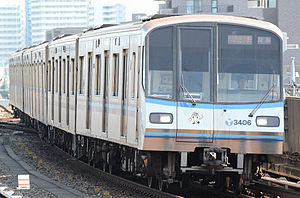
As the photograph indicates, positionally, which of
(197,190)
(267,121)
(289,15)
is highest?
(289,15)

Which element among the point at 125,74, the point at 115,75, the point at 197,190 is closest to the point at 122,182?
the point at 197,190

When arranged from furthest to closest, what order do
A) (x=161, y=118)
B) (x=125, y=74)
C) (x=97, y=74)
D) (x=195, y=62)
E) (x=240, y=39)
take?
(x=97, y=74)
(x=125, y=74)
(x=240, y=39)
(x=195, y=62)
(x=161, y=118)

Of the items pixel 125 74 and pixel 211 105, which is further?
pixel 125 74

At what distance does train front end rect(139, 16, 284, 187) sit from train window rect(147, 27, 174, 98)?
0.01 meters

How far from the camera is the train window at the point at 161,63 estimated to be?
10.7m

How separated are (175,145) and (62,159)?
8.67 m

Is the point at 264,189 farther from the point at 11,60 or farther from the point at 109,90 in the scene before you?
the point at 11,60

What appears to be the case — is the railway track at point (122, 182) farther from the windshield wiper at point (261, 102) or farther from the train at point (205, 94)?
the windshield wiper at point (261, 102)

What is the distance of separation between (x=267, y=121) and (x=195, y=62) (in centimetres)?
139

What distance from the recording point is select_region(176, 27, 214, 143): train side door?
1067 centimetres

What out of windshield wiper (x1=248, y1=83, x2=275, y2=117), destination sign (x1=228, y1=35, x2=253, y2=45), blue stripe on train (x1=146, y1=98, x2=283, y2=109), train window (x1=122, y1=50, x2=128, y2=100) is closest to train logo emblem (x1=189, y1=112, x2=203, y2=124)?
blue stripe on train (x1=146, y1=98, x2=283, y2=109)

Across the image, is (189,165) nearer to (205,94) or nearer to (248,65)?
(205,94)

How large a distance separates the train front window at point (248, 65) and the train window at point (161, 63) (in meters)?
0.75

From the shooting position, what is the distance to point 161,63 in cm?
1077
